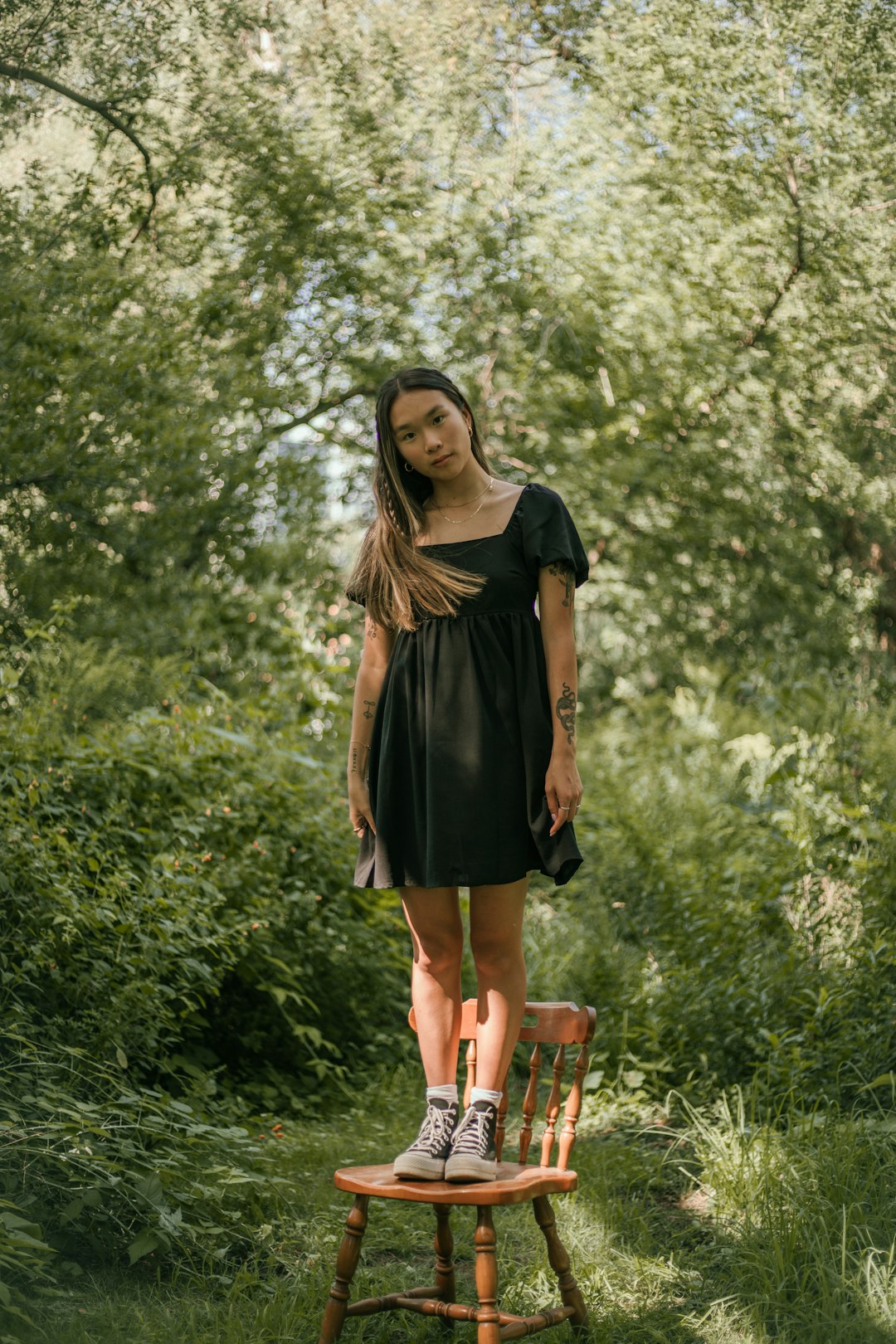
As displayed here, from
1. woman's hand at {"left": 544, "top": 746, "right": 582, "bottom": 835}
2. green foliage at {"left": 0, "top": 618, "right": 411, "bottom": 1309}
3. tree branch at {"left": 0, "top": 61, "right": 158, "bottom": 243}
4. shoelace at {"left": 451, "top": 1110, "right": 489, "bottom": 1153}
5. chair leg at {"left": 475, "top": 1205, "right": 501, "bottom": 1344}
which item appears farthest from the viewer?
tree branch at {"left": 0, "top": 61, "right": 158, "bottom": 243}

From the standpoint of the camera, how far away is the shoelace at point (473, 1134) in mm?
2119

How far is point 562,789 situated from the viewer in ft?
7.32

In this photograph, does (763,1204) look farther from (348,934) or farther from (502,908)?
(348,934)

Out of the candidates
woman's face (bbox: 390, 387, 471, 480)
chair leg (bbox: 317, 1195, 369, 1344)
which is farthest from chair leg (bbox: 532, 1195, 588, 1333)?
woman's face (bbox: 390, 387, 471, 480)

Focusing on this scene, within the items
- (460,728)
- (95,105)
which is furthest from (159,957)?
(95,105)

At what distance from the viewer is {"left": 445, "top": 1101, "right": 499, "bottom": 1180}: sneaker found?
2062mm

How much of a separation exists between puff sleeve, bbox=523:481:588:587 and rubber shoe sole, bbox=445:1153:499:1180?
1155 millimetres

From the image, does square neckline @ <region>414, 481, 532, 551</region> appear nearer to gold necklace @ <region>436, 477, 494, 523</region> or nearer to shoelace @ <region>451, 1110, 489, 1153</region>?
gold necklace @ <region>436, 477, 494, 523</region>

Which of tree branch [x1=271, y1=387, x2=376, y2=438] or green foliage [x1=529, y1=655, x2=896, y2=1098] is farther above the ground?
tree branch [x1=271, y1=387, x2=376, y2=438]

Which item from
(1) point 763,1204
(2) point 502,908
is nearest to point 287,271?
(2) point 502,908

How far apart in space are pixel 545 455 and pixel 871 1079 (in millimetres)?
4844

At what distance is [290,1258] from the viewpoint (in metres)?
2.72

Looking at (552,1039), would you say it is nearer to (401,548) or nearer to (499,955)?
(499,955)

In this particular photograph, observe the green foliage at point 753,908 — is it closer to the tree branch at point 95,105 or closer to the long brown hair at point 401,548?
the long brown hair at point 401,548
